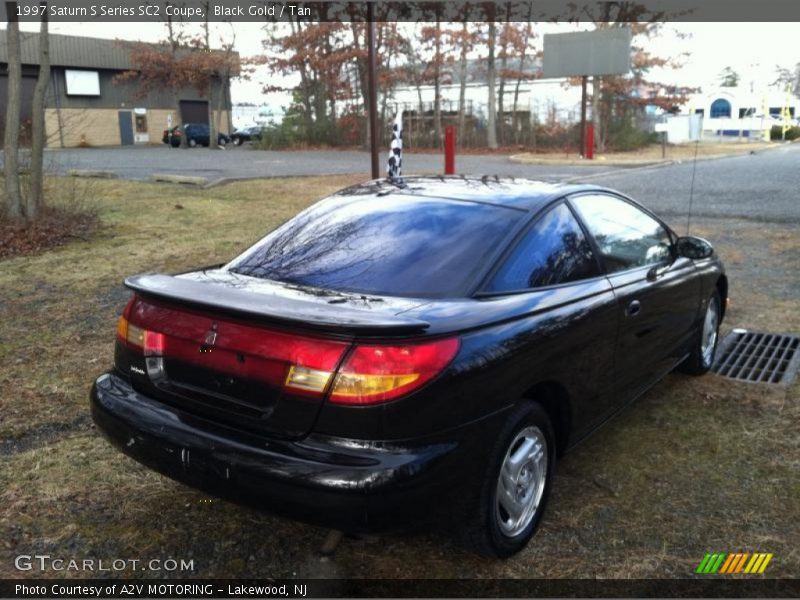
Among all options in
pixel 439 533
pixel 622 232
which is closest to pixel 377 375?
pixel 439 533

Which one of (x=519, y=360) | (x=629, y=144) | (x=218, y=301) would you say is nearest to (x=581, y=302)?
(x=519, y=360)

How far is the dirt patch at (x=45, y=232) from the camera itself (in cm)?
909

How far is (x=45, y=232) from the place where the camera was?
380 inches

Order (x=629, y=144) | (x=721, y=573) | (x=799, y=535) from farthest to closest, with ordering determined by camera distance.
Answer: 1. (x=629, y=144)
2. (x=799, y=535)
3. (x=721, y=573)

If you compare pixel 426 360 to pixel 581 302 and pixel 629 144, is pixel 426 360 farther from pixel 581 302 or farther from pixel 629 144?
pixel 629 144

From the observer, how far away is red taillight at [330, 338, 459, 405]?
2.49 m

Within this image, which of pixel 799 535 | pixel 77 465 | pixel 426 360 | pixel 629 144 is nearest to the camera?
pixel 426 360

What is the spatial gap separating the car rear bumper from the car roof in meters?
1.29

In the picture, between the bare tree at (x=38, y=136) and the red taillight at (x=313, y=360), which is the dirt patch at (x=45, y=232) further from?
the red taillight at (x=313, y=360)

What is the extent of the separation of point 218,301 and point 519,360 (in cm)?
117

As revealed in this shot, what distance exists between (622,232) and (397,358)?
2.05 m

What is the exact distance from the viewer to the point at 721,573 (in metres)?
2.94

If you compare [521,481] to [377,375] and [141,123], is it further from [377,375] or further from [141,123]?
[141,123]

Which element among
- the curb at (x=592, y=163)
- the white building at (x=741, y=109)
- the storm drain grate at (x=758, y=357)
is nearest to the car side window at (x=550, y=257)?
the storm drain grate at (x=758, y=357)
